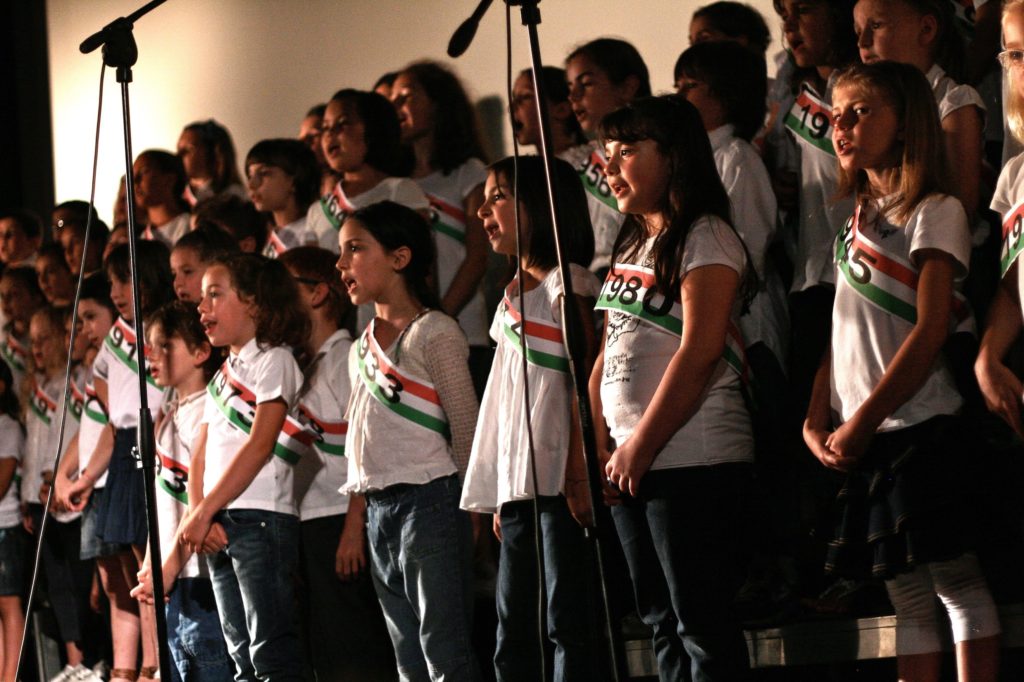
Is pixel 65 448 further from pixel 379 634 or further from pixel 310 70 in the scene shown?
pixel 310 70

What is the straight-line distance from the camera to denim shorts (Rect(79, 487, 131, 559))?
4473mm

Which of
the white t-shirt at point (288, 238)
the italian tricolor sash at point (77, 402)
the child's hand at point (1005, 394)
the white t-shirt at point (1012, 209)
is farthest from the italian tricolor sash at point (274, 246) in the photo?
the child's hand at point (1005, 394)

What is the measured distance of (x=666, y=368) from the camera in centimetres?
284

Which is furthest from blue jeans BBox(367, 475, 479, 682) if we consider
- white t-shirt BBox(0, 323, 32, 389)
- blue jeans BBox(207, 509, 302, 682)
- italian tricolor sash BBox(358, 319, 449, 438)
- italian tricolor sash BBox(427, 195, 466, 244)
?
white t-shirt BBox(0, 323, 32, 389)

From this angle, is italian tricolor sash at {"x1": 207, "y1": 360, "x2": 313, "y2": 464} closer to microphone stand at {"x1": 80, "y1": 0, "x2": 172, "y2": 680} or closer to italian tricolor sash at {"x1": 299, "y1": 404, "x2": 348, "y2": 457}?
italian tricolor sash at {"x1": 299, "y1": 404, "x2": 348, "y2": 457}

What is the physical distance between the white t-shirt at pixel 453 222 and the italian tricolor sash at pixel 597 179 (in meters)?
0.57

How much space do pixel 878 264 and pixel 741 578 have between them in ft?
2.26

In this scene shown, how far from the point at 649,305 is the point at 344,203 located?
6.27 feet

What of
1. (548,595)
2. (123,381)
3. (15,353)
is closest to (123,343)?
(123,381)

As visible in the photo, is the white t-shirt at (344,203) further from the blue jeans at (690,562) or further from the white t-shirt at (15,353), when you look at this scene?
the blue jeans at (690,562)

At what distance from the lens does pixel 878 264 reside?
2.76 meters

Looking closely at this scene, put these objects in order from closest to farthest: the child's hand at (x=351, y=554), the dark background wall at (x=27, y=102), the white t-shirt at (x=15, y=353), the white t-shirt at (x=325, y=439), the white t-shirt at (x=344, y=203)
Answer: the child's hand at (x=351, y=554) < the white t-shirt at (x=325, y=439) < the white t-shirt at (x=344, y=203) < the white t-shirt at (x=15, y=353) < the dark background wall at (x=27, y=102)

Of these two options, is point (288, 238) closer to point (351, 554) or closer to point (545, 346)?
point (351, 554)

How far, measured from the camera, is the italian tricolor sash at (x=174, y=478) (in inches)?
158
